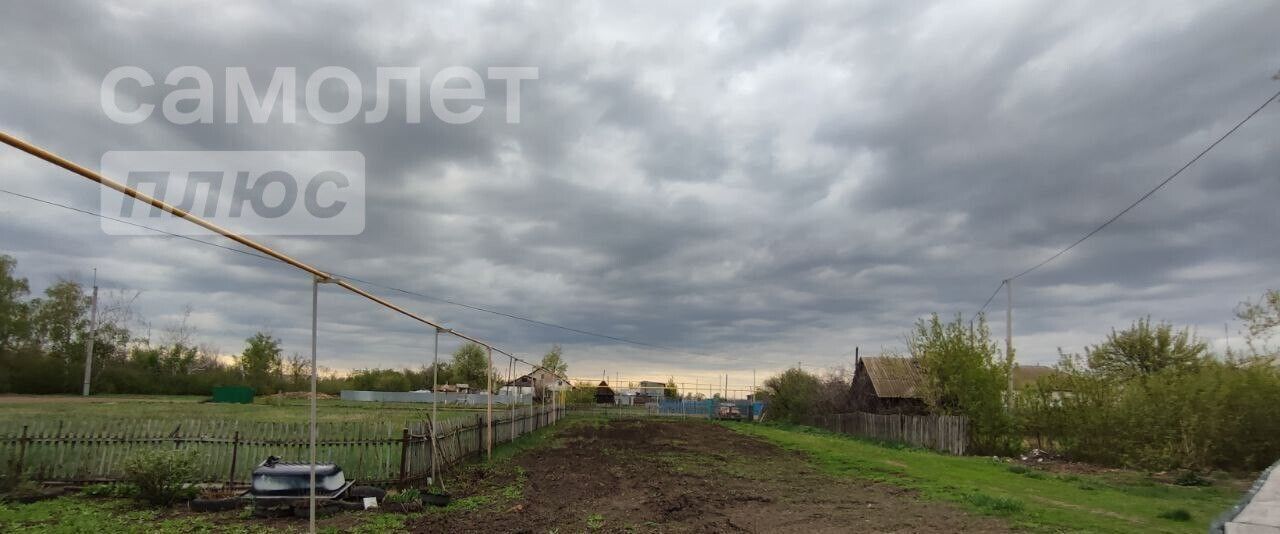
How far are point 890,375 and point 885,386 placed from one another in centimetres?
118

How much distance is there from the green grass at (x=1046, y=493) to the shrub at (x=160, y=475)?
14.1 metres

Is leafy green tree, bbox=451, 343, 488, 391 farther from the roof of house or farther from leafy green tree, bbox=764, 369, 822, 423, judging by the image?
the roof of house

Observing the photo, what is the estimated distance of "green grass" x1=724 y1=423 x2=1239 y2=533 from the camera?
11.5 m

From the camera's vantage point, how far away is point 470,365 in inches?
3396

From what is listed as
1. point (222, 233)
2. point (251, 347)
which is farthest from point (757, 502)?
point (251, 347)

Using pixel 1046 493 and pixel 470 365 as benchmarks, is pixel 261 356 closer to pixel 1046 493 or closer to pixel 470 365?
pixel 470 365

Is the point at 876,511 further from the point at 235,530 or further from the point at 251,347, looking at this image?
the point at 251,347

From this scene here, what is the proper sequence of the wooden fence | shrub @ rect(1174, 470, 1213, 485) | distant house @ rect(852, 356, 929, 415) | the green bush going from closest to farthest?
the wooden fence < shrub @ rect(1174, 470, 1213, 485) < the green bush < distant house @ rect(852, 356, 929, 415)

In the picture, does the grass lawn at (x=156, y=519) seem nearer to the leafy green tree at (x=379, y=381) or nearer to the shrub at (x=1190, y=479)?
the shrub at (x=1190, y=479)

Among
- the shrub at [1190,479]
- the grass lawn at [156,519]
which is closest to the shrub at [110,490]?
the grass lawn at [156,519]

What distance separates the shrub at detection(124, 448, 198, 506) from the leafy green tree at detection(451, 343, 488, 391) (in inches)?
2879

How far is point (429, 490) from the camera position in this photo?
14.0 metres

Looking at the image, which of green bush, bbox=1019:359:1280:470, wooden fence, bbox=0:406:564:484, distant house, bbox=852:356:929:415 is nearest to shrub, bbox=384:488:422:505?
wooden fence, bbox=0:406:564:484

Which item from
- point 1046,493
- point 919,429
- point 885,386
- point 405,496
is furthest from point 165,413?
point 885,386
